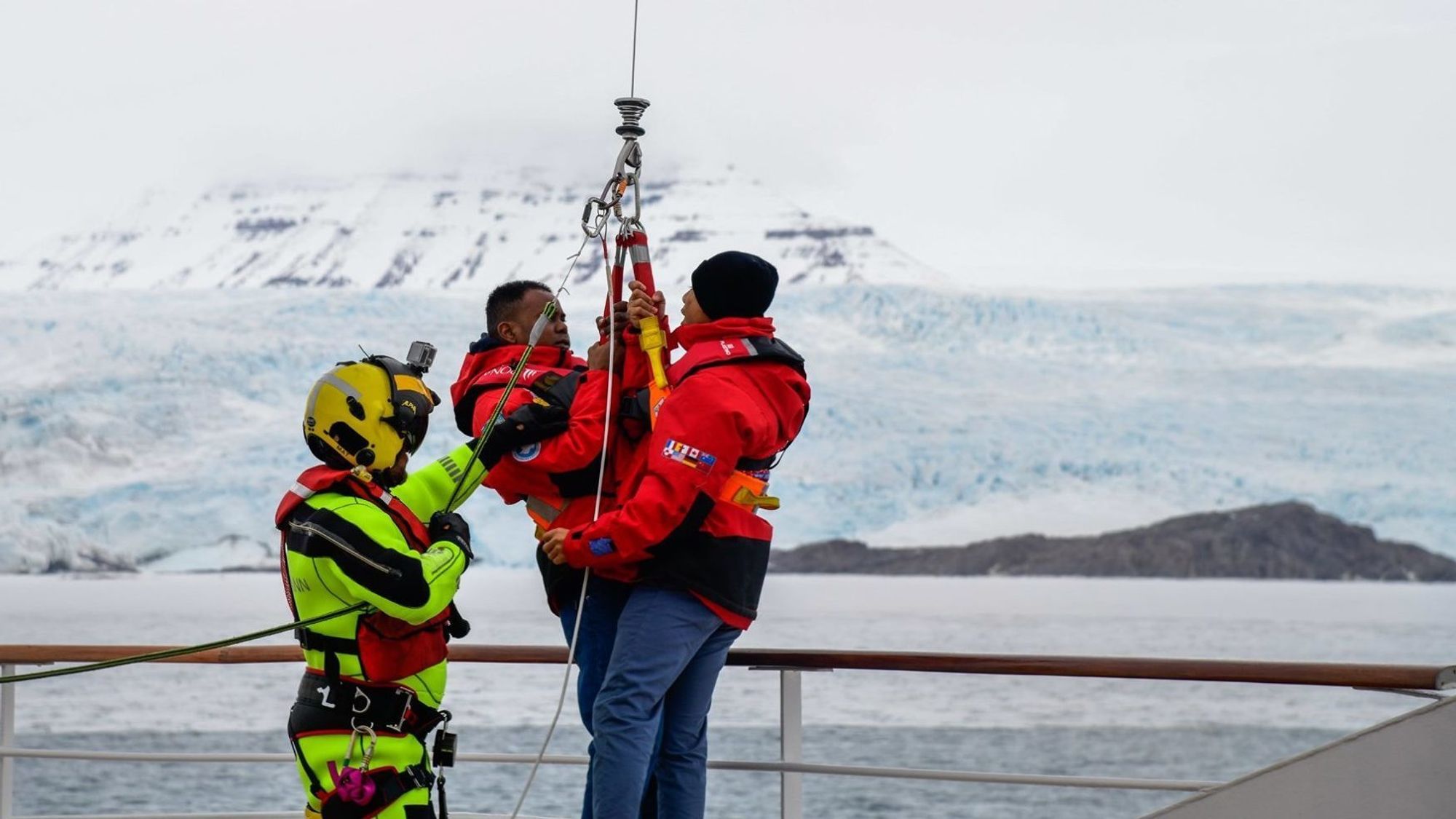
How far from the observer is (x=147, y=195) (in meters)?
78.8

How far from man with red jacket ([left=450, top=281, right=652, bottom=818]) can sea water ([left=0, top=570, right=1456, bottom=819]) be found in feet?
73.4

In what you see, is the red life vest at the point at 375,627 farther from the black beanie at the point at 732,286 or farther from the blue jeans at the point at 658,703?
the black beanie at the point at 732,286

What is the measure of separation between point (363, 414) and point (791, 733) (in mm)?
851

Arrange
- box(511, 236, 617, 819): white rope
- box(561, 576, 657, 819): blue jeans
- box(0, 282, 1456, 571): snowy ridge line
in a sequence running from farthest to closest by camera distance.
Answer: box(0, 282, 1456, 571): snowy ridge line < box(561, 576, 657, 819): blue jeans < box(511, 236, 617, 819): white rope

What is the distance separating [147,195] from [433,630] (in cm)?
8311

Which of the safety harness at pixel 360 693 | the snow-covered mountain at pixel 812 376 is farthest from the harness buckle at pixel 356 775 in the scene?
the snow-covered mountain at pixel 812 376

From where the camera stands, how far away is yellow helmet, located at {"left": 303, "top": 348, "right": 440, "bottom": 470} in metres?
1.89

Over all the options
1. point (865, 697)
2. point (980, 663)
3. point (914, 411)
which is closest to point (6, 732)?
point (980, 663)

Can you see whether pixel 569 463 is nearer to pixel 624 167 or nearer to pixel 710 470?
pixel 710 470

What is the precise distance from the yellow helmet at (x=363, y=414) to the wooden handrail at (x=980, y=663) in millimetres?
393

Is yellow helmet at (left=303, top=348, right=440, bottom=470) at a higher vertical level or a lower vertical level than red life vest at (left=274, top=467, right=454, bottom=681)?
higher

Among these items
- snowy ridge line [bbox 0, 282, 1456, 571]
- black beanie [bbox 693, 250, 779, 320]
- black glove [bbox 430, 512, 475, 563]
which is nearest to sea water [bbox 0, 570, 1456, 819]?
snowy ridge line [bbox 0, 282, 1456, 571]

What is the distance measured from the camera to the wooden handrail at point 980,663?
1977mm

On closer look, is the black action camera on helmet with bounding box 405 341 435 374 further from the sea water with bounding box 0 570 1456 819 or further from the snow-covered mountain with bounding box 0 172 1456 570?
the snow-covered mountain with bounding box 0 172 1456 570
